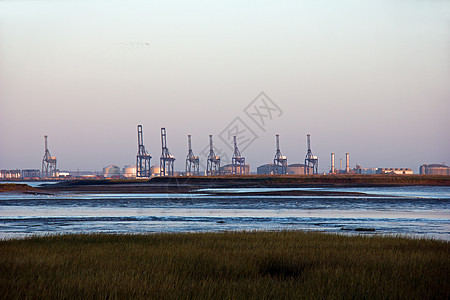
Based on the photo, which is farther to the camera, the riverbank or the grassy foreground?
the riverbank

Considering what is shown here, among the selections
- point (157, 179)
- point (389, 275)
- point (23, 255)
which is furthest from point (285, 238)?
point (157, 179)

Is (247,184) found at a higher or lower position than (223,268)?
lower

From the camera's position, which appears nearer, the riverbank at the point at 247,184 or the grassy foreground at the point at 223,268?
the grassy foreground at the point at 223,268

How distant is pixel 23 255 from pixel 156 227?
1405 cm

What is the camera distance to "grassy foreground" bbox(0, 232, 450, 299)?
1205 centimetres

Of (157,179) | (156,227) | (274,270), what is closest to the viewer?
(274,270)

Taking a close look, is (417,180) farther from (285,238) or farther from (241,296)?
(241,296)

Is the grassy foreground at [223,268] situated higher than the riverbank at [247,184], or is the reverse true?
the grassy foreground at [223,268]

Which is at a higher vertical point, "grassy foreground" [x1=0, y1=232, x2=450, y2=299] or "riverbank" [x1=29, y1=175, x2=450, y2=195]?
"grassy foreground" [x1=0, y1=232, x2=450, y2=299]

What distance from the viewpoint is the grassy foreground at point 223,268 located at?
12047mm

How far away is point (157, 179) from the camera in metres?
178

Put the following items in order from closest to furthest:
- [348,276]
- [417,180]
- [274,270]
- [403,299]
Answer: [403,299] → [348,276] → [274,270] → [417,180]

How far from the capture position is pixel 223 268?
1526 cm

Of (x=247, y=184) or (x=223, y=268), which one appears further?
(x=247, y=184)
